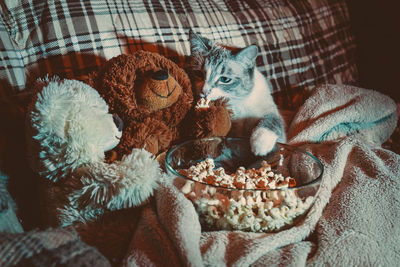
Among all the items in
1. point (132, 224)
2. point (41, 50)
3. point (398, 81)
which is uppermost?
point (41, 50)

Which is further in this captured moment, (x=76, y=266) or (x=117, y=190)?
(x=117, y=190)

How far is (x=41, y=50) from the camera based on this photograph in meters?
0.92

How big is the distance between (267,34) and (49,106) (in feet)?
3.45

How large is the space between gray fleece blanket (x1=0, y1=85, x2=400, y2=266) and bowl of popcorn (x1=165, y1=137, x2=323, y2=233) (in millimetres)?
23

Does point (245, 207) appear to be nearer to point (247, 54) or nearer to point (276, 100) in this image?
point (247, 54)

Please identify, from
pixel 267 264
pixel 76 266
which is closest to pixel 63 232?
pixel 76 266

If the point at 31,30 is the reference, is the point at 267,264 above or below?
below

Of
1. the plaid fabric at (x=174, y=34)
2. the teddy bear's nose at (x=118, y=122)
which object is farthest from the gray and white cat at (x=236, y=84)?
the teddy bear's nose at (x=118, y=122)

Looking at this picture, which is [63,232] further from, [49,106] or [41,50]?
[41,50]

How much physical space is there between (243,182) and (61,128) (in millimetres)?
389

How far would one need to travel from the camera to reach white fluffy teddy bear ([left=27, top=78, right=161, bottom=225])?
0.57 meters

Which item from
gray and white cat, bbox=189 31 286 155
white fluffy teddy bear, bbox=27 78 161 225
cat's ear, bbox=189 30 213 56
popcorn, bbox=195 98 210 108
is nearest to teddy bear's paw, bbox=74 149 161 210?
white fluffy teddy bear, bbox=27 78 161 225

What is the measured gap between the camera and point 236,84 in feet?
3.30

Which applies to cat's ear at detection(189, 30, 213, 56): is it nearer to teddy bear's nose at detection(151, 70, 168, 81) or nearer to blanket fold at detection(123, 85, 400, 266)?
teddy bear's nose at detection(151, 70, 168, 81)
